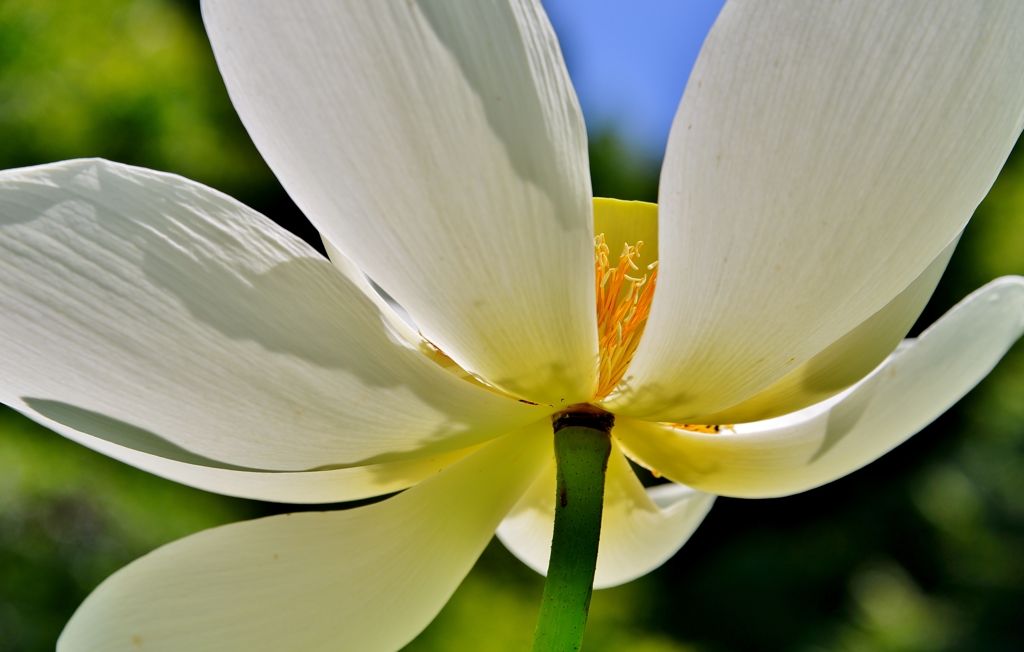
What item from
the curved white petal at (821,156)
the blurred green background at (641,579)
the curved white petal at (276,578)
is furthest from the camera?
the blurred green background at (641,579)

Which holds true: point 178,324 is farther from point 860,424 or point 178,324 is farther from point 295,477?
point 860,424

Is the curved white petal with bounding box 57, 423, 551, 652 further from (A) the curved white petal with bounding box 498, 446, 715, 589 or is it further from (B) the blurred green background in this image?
(B) the blurred green background

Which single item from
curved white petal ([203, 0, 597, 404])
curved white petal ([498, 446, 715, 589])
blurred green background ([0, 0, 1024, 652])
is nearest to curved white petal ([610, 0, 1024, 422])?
curved white petal ([203, 0, 597, 404])

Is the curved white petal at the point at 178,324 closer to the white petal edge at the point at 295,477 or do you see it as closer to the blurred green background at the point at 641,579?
the white petal edge at the point at 295,477

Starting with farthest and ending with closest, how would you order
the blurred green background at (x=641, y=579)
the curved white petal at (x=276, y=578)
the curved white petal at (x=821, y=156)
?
1. the blurred green background at (x=641, y=579)
2. the curved white petal at (x=276, y=578)
3. the curved white petal at (x=821, y=156)

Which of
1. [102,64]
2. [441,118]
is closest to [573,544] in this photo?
[441,118]

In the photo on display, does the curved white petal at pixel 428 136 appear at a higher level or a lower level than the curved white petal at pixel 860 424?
higher

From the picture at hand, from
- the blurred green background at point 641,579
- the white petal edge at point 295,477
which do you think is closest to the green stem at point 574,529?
the white petal edge at point 295,477

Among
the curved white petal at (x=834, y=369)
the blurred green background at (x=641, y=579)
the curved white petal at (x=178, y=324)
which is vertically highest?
the curved white petal at (x=178, y=324)
